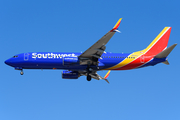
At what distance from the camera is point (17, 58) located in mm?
57656

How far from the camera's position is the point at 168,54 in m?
57.0

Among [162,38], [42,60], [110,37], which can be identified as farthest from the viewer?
[162,38]

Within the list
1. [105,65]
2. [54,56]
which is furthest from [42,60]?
[105,65]

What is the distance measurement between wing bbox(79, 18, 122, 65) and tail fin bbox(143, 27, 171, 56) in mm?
9589

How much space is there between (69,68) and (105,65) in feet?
19.7

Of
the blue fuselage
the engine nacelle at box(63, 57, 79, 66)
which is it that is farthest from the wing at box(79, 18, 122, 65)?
the blue fuselage

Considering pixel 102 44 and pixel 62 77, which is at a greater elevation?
pixel 102 44

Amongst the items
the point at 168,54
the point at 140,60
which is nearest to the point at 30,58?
the point at 140,60

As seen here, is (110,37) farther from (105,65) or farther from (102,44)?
(105,65)

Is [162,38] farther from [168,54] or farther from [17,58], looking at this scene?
[17,58]

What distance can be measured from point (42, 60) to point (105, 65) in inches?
411

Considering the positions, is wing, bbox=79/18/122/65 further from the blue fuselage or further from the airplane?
the blue fuselage

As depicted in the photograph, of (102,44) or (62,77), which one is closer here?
(102,44)

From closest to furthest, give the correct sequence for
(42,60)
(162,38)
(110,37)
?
(110,37) → (42,60) → (162,38)
